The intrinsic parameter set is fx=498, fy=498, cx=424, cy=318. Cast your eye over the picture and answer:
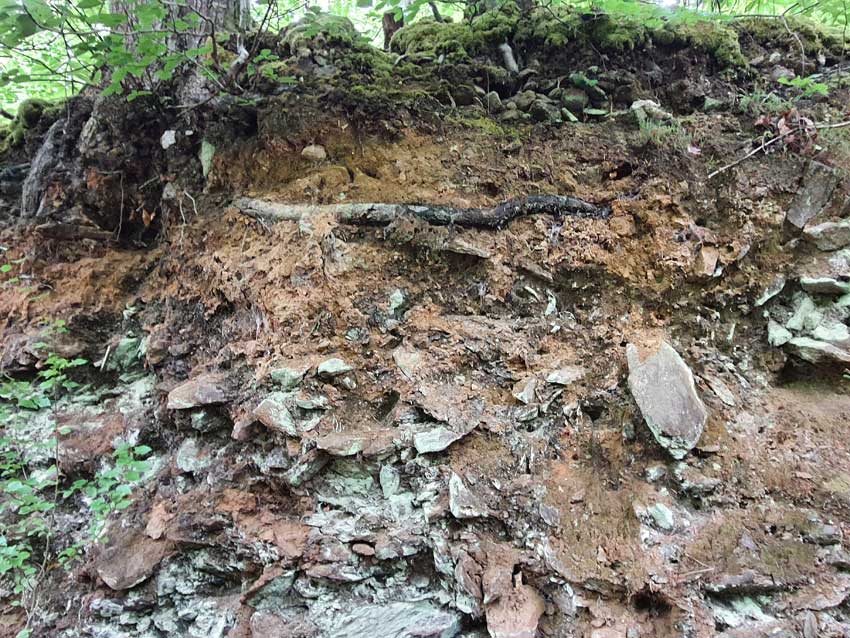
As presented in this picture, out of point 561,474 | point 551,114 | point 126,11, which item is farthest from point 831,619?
point 126,11

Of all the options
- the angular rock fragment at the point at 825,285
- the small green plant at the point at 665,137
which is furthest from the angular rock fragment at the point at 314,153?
the angular rock fragment at the point at 825,285

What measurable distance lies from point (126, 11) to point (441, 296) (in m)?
2.50

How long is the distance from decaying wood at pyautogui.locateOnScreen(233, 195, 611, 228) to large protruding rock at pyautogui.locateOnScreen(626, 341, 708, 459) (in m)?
0.95

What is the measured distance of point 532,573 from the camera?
2.10m

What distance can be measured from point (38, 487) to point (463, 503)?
2.25m

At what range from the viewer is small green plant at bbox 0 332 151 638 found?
8.38 feet

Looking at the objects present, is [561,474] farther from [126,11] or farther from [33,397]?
[126,11]

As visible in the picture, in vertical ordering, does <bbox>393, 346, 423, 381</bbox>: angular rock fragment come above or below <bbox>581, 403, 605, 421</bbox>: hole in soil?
above

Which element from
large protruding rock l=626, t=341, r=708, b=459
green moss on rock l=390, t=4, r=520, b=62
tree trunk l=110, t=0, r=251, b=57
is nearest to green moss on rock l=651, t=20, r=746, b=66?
A: green moss on rock l=390, t=4, r=520, b=62

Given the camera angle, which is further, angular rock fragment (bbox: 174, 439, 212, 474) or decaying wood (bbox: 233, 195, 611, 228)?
decaying wood (bbox: 233, 195, 611, 228)

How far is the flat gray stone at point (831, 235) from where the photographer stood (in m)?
2.77

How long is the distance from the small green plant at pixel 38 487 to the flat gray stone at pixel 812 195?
384cm

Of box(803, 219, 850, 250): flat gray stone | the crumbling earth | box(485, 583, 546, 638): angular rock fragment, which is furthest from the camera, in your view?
box(803, 219, 850, 250): flat gray stone

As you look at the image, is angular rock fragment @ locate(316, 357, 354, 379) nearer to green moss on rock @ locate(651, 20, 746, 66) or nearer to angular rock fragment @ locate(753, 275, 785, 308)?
angular rock fragment @ locate(753, 275, 785, 308)
